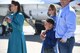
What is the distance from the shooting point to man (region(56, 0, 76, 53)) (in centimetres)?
730

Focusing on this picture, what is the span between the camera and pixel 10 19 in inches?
376

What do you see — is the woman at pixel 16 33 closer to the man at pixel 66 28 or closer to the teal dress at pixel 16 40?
the teal dress at pixel 16 40

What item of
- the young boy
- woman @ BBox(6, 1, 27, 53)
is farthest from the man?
woman @ BBox(6, 1, 27, 53)

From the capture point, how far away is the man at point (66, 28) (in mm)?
7301

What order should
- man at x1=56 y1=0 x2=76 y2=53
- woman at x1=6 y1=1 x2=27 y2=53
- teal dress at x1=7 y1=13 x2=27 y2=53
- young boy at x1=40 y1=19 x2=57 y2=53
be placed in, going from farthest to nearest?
teal dress at x1=7 y1=13 x2=27 y2=53
woman at x1=6 y1=1 x2=27 y2=53
young boy at x1=40 y1=19 x2=57 y2=53
man at x1=56 y1=0 x2=76 y2=53

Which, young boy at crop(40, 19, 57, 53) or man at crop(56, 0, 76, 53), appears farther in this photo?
young boy at crop(40, 19, 57, 53)

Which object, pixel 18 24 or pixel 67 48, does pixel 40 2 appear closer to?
pixel 18 24

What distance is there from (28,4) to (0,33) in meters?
2.26

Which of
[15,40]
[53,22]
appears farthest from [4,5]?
[53,22]

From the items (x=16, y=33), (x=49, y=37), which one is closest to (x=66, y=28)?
(x=49, y=37)

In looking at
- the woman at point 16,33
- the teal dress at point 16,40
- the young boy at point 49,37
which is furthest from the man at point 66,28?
the teal dress at point 16,40

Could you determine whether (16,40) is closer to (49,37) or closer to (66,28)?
(49,37)

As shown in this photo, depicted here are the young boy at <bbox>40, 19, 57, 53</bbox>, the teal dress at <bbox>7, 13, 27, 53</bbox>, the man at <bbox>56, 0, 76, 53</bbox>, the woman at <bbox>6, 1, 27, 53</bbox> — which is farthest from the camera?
the teal dress at <bbox>7, 13, 27, 53</bbox>

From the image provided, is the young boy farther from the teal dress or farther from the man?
the teal dress
